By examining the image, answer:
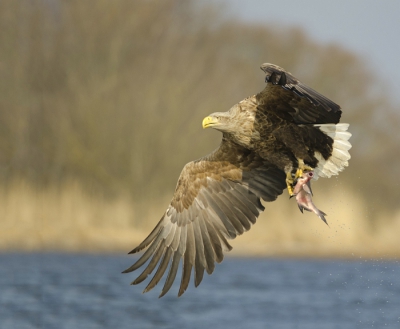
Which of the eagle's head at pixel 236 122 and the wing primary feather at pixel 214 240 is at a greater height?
the eagle's head at pixel 236 122

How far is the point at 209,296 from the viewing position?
16.0 metres

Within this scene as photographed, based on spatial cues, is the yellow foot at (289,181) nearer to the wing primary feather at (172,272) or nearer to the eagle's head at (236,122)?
the eagle's head at (236,122)

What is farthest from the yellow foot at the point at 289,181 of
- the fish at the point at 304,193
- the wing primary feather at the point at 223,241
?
the wing primary feather at the point at 223,241

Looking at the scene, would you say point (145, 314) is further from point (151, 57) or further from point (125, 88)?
point (151, 57)

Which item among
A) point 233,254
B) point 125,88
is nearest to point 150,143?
point 125,88

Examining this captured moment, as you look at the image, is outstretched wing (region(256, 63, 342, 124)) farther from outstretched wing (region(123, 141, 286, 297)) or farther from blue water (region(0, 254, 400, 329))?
blue water (region(0, 254, 400, 329))

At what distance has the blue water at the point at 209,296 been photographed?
13430 mm

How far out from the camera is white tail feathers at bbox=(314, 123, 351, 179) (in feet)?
25.3

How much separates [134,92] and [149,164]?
195 centimetres

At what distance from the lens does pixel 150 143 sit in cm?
2089

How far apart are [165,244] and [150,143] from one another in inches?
506

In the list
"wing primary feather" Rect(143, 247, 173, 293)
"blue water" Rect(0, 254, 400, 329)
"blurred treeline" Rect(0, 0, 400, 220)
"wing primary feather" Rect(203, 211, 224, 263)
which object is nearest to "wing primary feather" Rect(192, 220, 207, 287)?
"wing primary feather" Rect(203, 211, 224, 263)

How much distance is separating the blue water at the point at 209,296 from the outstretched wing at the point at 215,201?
16.0 ft

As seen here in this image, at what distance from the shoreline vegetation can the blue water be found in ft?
1.58
